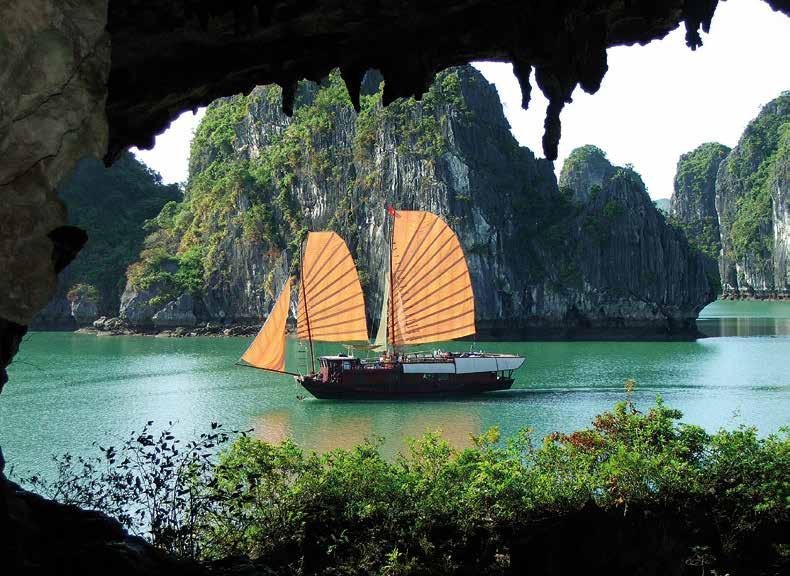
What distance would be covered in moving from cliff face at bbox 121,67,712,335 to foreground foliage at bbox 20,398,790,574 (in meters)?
34.3

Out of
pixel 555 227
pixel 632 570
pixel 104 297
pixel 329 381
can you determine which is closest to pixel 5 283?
pixel 632 570

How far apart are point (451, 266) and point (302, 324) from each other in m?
4.10

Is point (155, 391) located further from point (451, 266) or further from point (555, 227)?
point (555, 227)

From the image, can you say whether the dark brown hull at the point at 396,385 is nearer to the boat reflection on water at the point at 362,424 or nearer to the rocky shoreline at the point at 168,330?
the boat reflection on water at the point at 362,424

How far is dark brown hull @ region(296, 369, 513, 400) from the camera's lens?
19.5 metres

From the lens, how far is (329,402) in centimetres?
1909

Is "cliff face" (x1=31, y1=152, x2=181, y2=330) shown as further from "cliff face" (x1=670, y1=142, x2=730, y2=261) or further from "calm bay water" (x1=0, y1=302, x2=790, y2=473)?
"cliff face" (x1=670, y1=142, x2=730, y2=261)

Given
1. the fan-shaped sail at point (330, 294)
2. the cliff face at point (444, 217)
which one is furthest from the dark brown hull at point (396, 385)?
the cliff face at point (444, 217)

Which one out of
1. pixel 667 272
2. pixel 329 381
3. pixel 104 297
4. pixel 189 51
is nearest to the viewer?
pixel 189 51

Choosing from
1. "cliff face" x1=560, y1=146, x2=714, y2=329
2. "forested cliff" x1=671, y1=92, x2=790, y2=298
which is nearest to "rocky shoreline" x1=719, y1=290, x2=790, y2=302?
"forested cliff" x1=671, y1=92, x2=790, y2=298

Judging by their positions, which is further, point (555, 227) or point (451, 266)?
point (555, 227)

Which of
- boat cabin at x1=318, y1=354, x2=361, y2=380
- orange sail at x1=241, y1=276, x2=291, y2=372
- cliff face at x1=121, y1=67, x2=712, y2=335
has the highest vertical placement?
cliff face at x1=121, y1=67, x2=712, y2=335

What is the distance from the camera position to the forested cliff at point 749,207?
66.4m

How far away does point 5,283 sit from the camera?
218 centimetres
